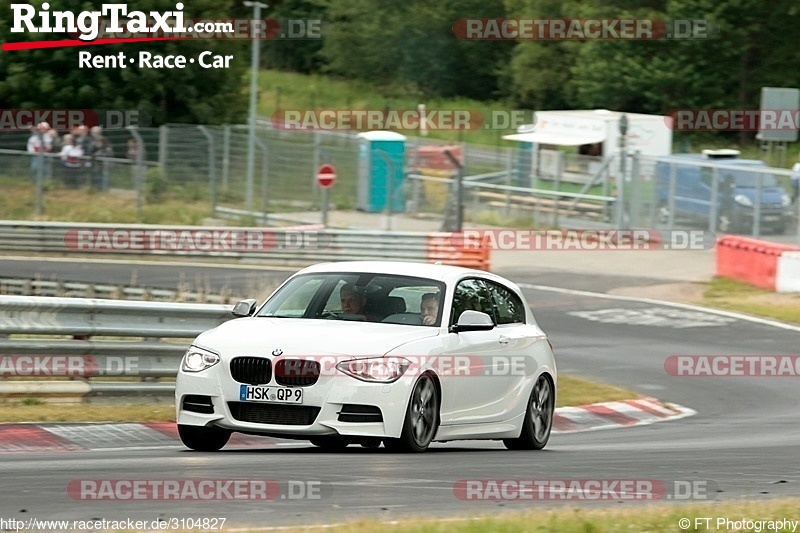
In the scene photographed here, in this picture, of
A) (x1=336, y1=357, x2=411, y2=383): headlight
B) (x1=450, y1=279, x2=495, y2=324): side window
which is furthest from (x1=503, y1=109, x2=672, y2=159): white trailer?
(x1=336, y1=357, x2=411, y2=383): headlight

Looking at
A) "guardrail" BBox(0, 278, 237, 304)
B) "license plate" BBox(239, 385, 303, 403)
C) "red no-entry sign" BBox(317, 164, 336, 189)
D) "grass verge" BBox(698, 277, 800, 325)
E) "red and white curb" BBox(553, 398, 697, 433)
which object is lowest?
"red and white curb" BBox(553, 398, 697, 433)

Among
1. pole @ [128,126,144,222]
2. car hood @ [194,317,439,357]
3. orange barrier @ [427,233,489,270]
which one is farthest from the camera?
pole @ [128,126,144,222]

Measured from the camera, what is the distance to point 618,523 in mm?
7090

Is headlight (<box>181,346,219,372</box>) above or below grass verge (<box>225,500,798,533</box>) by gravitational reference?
above

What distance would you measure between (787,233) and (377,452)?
22680 mm

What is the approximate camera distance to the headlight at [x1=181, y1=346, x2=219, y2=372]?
33.7 ft

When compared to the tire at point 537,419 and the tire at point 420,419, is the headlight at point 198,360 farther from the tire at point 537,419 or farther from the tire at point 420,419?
the tire at point 537,419

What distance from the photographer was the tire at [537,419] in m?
12.1

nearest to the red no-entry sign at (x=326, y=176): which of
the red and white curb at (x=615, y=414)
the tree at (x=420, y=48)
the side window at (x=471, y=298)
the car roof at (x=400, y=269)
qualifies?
the red and white curb at (x=615, y=414)

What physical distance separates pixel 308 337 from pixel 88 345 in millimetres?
3574

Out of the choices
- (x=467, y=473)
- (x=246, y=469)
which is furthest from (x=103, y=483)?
(x=467, y=473)

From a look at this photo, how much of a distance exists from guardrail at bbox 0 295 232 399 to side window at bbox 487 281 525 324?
294 cm

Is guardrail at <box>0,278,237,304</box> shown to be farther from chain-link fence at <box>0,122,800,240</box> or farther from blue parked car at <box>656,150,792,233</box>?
blue parked car at <box>656,150,792,233</box>

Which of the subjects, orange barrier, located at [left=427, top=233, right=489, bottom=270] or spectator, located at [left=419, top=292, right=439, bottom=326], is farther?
orange barrier, located at [left=427, top=233, right=489, bottom=270]
